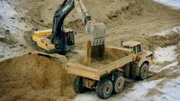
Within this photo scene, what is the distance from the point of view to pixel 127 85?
15945mm

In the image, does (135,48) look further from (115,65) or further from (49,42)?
(49,42)

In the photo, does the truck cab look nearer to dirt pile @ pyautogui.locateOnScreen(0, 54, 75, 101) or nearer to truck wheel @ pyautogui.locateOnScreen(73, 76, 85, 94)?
truck wheel @ pyautogui.locateOnScreen(73, 76, 85, 94)

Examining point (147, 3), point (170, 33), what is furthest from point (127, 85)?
point (147, 3)

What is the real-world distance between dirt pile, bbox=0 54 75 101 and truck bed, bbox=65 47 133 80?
1164 millimetres

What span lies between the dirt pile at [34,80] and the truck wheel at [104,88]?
1.45 m

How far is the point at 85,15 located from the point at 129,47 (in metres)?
2.89

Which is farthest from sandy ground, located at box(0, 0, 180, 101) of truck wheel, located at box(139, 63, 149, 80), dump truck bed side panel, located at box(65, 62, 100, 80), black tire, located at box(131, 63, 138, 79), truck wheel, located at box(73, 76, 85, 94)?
dump truck bed side panel, located at box(65, 62, 100, 80)

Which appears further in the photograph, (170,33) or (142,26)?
(142,26)

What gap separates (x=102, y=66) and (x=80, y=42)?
29.3 ft

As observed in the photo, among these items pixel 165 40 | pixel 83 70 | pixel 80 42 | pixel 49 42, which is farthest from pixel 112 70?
pixel 165 40

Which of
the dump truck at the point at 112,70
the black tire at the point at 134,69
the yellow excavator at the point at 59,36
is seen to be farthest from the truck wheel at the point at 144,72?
the yellow excavator at the point at 59,36

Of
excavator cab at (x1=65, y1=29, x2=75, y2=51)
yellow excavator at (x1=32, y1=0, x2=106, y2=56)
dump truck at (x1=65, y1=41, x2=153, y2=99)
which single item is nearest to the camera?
dump truck at (x1=65, y1=41, x2=153, y2=99)

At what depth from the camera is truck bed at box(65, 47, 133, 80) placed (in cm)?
1362

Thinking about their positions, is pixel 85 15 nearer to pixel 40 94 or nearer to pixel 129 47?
pixel 129 47
